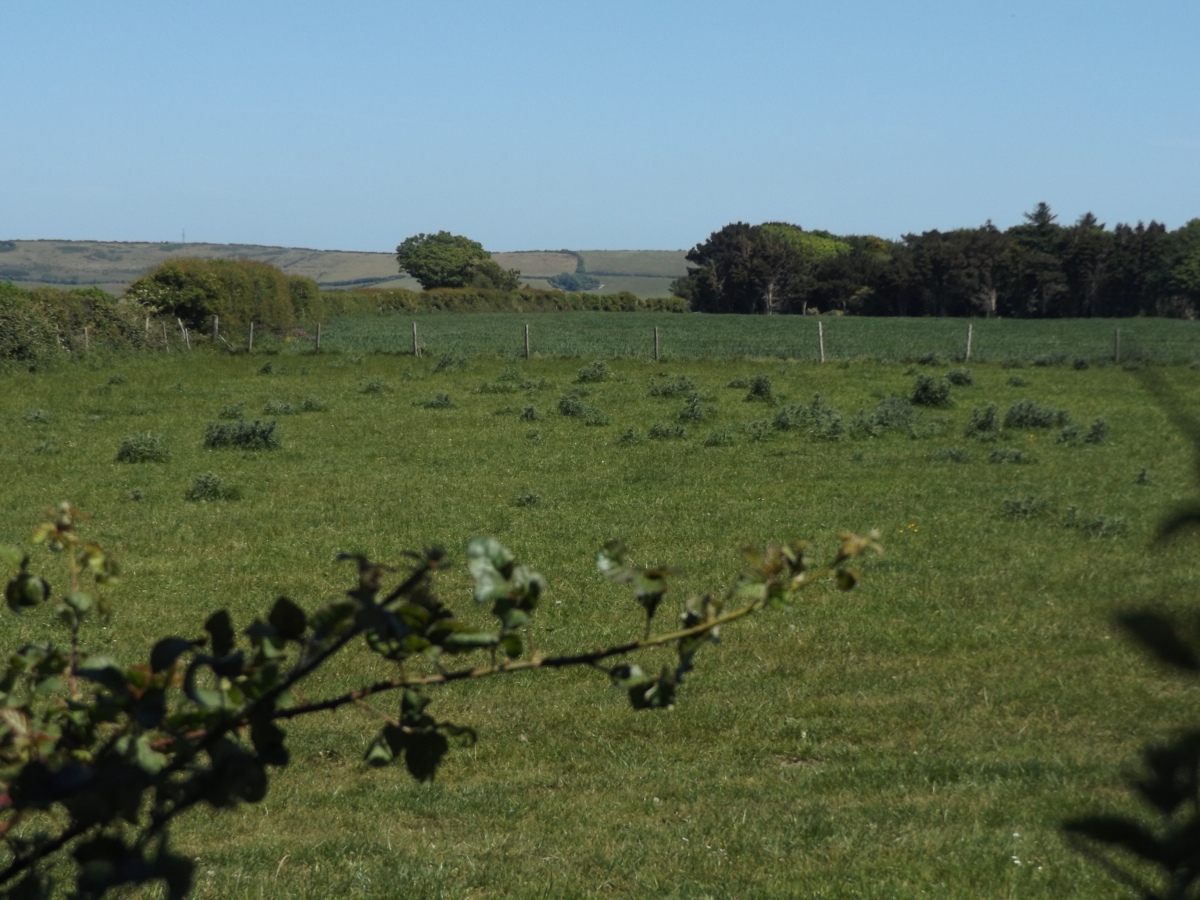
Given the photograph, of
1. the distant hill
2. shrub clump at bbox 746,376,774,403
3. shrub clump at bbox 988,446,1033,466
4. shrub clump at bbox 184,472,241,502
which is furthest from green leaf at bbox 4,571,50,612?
the distant hill

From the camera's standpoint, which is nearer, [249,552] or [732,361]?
[249,552]

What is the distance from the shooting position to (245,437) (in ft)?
59.3

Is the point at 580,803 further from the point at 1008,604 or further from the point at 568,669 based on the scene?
the point at 1008,604

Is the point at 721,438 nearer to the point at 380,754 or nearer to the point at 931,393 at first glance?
the point at 931,393

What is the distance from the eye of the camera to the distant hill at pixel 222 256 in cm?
15938

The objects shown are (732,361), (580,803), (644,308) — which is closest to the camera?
(580,803)

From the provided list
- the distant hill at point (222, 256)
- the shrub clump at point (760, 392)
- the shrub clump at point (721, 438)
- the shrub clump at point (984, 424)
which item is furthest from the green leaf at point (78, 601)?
the distant hill at point (222, 256)

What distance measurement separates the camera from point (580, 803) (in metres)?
5.68

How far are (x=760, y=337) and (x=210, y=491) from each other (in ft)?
111

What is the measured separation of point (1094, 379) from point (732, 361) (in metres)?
8.38

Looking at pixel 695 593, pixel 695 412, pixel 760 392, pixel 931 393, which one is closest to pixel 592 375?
pixel 760 392

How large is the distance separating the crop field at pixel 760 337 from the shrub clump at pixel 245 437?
50.8ft

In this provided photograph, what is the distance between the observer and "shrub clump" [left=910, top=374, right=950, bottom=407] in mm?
22094

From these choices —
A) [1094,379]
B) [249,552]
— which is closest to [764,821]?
[249,552]
